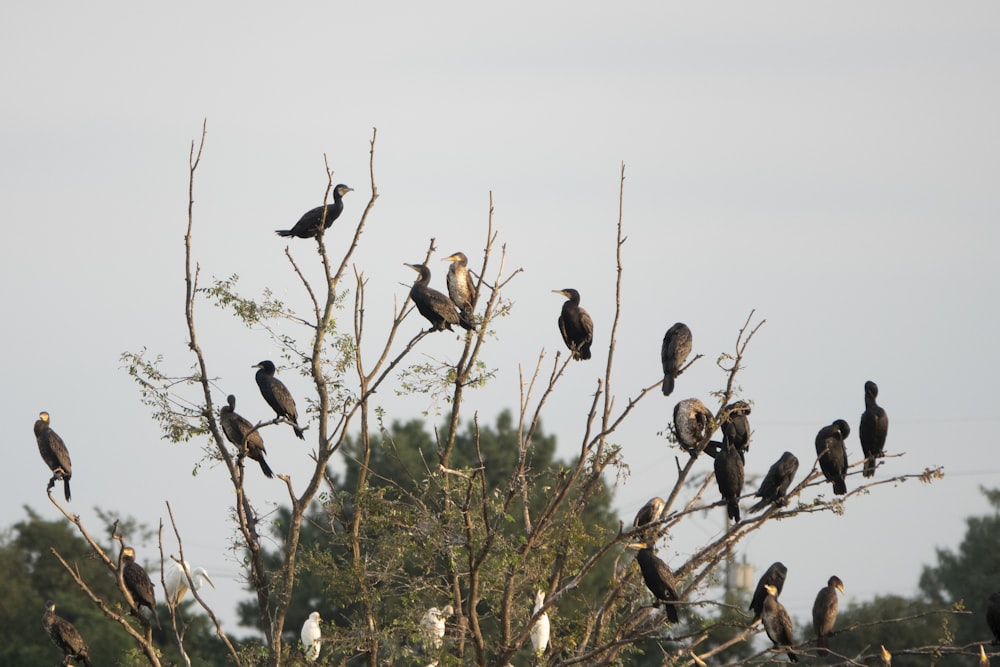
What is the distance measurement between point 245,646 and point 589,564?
3.59 m

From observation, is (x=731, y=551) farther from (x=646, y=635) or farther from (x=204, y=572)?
(x=204, y=572)

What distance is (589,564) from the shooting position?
1017 cm

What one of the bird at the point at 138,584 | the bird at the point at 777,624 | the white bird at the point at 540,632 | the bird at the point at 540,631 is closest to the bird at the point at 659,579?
the bird at the point at 777,624

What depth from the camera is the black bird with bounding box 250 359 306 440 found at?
41.0 ft

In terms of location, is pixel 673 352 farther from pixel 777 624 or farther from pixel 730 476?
pixel 777 624

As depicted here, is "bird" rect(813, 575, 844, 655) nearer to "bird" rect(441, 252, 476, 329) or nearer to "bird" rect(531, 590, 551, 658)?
"bird" rect(531, 590, 551, 658)

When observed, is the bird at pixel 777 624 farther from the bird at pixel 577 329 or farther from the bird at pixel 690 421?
the bird at pixel 577 329

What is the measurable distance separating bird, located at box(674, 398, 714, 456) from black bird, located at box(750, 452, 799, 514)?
1.80ft

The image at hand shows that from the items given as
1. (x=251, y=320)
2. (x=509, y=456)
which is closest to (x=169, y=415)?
(x=251, y=320)

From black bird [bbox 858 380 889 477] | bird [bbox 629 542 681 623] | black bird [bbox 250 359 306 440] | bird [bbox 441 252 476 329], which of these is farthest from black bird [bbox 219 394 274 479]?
black bird [bbox 858 380 889 477]

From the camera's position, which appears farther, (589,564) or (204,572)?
(204,572)

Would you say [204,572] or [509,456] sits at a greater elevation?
[509,456]

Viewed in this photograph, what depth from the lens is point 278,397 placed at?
12633mm

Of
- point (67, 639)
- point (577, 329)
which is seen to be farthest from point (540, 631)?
point (67, 639)
